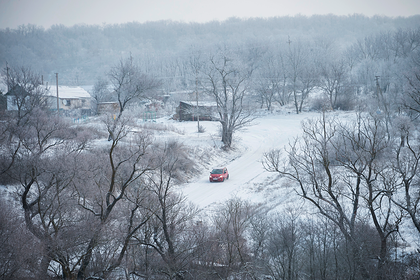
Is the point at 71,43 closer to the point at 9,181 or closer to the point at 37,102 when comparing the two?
the point at 37,102

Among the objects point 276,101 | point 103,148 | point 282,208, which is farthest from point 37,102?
point 276,101

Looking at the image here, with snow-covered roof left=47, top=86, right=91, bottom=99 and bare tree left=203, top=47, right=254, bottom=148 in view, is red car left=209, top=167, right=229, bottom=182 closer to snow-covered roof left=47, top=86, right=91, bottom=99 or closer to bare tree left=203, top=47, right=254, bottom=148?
bare tree left=203, top=47, right=254, bottom=148

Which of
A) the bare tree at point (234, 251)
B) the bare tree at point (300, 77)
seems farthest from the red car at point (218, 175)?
the bare tree at point (300, 77)

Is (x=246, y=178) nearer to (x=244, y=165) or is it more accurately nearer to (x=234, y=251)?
(x=244, y=165)

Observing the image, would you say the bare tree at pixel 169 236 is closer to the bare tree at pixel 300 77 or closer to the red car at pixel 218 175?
the red car at pixel 218 175

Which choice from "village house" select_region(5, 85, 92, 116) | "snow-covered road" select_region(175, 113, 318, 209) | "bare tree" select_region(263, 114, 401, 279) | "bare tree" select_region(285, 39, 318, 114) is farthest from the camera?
"bare tree" select_region(285, 39, 318, 114)

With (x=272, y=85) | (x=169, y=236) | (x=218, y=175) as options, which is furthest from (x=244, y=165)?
(x=272, y=85)

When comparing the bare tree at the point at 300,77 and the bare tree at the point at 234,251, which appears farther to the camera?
the bare tree at the point at 300,77

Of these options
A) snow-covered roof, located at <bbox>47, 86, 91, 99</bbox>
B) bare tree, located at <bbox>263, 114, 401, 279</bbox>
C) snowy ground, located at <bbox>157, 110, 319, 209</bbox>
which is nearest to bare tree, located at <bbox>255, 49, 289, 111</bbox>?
snowy ground, located at <bbox>157, 110, 319, 209</bbox>
